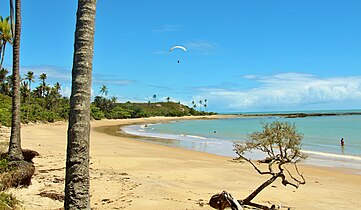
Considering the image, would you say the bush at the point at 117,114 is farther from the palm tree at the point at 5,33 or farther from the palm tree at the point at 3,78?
the palm tree at the point at 5,33

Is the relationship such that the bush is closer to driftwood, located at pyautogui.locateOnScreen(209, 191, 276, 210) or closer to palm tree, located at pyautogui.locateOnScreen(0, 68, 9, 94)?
palm tree, located at pyautogui.locateOnScreen(0, 68, 9, 94)

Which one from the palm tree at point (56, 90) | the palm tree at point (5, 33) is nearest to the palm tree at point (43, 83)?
the palm tree at point (56, 90)

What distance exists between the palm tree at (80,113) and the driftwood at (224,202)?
10.2ft

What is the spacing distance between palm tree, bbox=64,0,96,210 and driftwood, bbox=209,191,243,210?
312 cm

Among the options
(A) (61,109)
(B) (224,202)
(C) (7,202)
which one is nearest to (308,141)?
(B) (224,202)

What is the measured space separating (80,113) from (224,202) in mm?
3803

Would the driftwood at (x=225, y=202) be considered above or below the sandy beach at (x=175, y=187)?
above

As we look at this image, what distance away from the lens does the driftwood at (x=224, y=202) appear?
6.21m

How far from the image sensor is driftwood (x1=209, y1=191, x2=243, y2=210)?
20.4ft

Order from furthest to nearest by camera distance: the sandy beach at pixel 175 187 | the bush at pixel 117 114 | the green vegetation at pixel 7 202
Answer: the bush at pixel 117 114
the sandy beach at pixel 175 187
the green vegetation at pixel 7 202

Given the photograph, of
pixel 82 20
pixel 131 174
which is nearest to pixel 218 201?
pixel 82 20

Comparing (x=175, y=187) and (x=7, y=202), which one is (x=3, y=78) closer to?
(x=175, y=187)

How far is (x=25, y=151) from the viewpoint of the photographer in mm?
10133

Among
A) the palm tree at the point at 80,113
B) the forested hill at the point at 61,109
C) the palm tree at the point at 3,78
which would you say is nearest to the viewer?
the palm tree at the point at 80,113
